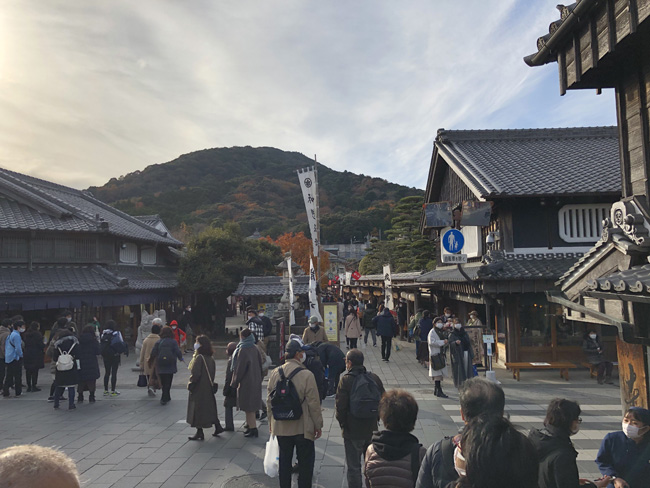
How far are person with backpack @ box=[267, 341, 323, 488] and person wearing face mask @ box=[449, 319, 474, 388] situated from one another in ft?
19.5

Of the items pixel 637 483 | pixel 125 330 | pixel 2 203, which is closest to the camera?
pixel 637 483

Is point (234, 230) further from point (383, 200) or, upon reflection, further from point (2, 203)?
point (383, 200)

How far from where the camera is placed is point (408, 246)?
30.2 meters

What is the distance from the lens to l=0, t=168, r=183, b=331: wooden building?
1606 centimetres

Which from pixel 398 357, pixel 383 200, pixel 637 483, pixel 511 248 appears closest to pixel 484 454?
pixel 637 483

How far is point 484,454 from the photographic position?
2.23m

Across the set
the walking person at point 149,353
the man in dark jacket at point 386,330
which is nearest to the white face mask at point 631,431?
the walking person at point 149,353

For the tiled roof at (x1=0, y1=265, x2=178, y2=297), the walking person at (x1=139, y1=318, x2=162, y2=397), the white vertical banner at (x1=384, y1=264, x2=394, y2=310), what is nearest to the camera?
the walking person at (x1=139, y1=318, x2=162, y2=397)

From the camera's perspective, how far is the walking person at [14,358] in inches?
407

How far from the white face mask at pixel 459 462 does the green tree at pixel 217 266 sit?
20254 mm

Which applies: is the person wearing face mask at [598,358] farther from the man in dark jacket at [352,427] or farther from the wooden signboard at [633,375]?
the man in dark jacket at [352,427]

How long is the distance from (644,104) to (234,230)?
25069mm

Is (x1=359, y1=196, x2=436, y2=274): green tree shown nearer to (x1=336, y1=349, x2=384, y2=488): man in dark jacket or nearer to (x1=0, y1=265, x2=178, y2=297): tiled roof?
(x1=0, y1=265, x2=178, y2=297): tiled roof

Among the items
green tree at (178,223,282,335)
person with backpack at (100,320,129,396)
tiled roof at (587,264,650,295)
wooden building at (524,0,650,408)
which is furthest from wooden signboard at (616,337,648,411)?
green tree at (178,223,282,335)
